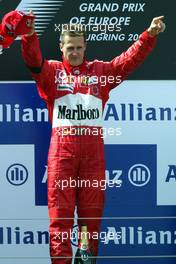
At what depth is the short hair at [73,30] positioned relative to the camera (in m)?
2.57

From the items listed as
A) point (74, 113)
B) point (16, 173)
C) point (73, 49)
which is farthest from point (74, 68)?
point (16, 173)

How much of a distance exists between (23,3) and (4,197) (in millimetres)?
770

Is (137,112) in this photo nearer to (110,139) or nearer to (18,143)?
(110,139)

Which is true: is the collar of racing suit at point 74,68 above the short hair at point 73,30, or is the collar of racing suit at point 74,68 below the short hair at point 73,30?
below

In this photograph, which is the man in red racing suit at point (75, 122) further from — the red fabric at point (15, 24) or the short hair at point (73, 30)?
the red fabric at point (15, 24)

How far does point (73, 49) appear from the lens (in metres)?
2.56

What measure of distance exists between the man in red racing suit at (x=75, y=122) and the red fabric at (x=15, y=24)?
0.36ft

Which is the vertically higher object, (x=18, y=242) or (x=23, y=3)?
(x=23, y=3)

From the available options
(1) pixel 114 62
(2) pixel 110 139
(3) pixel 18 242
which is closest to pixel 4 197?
(3) pixel 18 242

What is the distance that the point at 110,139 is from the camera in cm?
262

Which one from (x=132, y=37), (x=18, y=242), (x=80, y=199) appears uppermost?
(x=132, y=37)

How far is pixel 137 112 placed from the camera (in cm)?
263

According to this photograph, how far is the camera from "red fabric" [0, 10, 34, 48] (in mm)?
2438

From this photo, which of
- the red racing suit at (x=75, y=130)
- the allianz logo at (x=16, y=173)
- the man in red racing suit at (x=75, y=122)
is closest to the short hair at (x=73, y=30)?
the man in red racing suit at (x=75, y=122)
